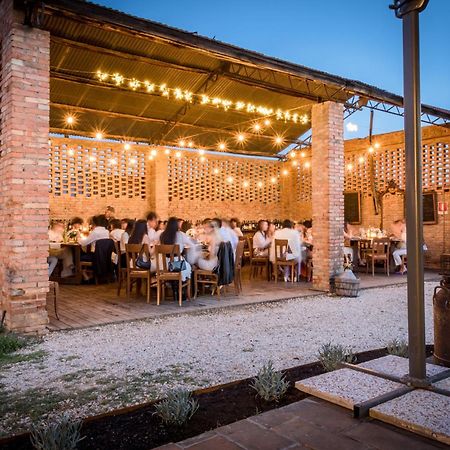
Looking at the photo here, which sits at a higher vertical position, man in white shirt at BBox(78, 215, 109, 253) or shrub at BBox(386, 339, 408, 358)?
man in white shirt at BBox(78, 215, 109, 253)

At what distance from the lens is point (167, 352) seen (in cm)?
434

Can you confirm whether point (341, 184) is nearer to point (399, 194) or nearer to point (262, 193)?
point (399, 194)

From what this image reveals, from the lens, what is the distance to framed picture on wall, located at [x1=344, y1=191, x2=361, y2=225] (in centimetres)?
1401

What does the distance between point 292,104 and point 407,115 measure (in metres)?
9.20

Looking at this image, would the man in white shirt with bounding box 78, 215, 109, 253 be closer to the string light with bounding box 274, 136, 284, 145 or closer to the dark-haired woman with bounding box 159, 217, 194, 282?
the dark-haired woman with bounding box 159, 217, 194, 282

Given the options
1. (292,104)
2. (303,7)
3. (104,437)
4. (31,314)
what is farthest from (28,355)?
(303,7)

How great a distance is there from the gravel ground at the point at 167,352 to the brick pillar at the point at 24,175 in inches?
21.8

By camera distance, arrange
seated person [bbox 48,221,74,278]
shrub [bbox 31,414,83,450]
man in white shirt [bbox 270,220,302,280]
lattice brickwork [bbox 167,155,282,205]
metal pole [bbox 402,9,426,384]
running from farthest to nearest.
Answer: lattice brickwork [bbox 167,155,282,205] < seated person [bbox 48,221,74,278] < man in white shirt [bbox 270,220,302,280] < metal pole [bbox 402,9,426,384] < shrub [bbox 31,414,83,450]

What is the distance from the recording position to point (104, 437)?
2336 mm

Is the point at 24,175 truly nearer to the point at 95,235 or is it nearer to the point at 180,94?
the point at 95,235

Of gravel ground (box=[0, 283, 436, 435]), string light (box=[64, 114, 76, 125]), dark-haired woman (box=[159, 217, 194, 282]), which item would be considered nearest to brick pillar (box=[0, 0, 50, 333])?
gravel ground (box=[0, 283, 436, 435])

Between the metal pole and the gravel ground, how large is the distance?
1.36m

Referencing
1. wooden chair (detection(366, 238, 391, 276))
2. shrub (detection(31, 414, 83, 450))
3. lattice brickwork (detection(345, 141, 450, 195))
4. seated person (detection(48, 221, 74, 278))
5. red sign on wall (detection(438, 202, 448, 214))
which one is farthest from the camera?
lattice brickwork (detection(345, 141, 450, 195))

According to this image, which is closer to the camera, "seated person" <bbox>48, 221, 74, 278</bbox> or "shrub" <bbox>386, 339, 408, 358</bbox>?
"shrub" <bbox>386, 339, 408, 358</bbox>
